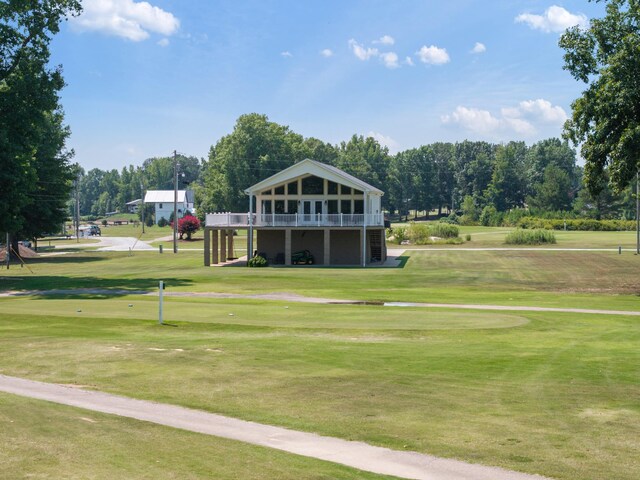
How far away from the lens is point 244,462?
10.4 metres

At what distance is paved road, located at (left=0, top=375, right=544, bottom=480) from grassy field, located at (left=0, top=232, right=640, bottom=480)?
0.37 meters

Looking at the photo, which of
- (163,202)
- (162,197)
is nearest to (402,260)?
(163,202)

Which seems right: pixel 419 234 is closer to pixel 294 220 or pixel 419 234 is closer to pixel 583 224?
pixel 294 220

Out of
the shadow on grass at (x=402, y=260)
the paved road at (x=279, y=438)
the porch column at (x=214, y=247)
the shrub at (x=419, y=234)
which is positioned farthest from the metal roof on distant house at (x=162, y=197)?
the paved road at (x=279, y=438)

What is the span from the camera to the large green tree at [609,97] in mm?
39375

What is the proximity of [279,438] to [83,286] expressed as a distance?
1412 inches

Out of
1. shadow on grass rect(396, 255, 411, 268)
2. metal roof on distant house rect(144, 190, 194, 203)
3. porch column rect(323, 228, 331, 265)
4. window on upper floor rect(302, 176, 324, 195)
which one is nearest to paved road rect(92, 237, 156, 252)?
window on upper floor rect(302, 176, 324, 195)

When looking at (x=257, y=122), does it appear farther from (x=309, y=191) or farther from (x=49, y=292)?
(x=49, y=292)

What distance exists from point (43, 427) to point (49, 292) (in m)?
31.5

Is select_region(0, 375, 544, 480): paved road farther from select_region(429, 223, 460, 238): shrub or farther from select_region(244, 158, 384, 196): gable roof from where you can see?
select_region(429, 223, 460, 238): shrub

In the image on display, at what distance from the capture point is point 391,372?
16.8 metres

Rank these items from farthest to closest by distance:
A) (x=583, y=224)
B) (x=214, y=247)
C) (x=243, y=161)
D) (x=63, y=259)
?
(x=243, y=161), (x=583, y=224), (x=63, y=259), (x=214, y=247)

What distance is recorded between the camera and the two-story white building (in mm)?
64125

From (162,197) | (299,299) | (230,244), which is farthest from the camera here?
(162,197)
